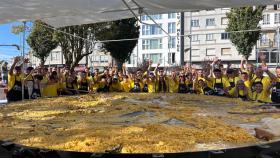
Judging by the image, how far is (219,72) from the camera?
9633 millimetres

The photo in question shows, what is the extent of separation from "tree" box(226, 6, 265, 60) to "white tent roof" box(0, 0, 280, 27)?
20.2m

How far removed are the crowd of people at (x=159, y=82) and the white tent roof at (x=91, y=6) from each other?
1.24 meters

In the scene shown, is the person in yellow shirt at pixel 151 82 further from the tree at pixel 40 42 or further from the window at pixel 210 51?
the window at pixel 210 51

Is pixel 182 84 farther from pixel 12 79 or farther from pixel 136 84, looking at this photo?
pixel 12 79

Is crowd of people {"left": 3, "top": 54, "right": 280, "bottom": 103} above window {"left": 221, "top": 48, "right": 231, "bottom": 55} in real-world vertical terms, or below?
below

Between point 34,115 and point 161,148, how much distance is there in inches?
84.7

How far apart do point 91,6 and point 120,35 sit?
2141cm

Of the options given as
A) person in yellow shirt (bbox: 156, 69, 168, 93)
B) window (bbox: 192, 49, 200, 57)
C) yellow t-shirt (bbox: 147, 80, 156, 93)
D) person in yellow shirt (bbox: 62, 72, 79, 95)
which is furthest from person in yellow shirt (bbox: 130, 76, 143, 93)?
window (bbox: 192, 49, 200, 57)

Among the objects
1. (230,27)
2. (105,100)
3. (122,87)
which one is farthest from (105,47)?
(105,100)

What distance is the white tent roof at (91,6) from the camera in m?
8.21

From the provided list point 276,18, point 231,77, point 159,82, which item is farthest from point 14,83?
point 276,18

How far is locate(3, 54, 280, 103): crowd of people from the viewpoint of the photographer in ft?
28.7

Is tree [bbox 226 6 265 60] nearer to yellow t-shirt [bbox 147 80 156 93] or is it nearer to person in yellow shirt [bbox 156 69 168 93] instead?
person in yellow shirt [bbox 156 69 168 93]

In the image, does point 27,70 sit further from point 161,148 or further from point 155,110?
point 161,148
